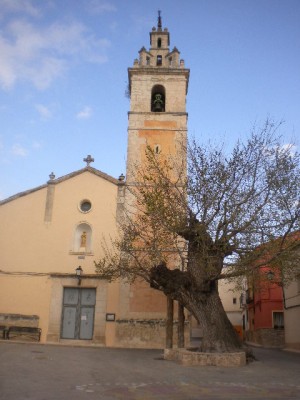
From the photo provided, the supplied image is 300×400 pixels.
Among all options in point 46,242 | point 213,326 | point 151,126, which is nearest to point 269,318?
point 151,126

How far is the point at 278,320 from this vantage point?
28.7m

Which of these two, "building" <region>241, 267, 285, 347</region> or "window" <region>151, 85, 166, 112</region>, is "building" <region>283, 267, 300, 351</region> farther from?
"window" <region>151, 85, 166, 112</region>

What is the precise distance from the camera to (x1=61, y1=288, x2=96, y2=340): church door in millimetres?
19328

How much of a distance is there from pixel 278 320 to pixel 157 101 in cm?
1734

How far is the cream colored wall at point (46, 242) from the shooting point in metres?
19.6

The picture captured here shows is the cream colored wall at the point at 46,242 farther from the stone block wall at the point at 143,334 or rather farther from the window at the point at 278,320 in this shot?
the window at the point at 278,320

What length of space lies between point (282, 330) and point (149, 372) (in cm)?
2033

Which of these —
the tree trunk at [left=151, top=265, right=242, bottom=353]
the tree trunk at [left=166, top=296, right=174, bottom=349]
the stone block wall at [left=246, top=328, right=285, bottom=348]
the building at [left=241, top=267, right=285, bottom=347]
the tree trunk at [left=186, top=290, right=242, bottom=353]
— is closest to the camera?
the tree trunk at [left=186, top=290, right=242, bottom=353]

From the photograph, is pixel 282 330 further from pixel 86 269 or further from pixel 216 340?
pixel 216 340

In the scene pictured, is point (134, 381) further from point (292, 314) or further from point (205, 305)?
point (292, 314)

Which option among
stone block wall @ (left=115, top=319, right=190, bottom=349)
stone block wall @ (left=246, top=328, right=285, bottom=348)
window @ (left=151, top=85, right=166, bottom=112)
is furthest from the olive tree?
stone block wall @ (left=246, top=328, right=285, bottom=348)

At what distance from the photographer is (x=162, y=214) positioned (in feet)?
44.3

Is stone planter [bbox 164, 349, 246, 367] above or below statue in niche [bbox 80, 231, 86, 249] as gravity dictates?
below

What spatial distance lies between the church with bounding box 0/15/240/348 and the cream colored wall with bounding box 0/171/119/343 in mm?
47
